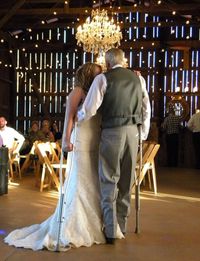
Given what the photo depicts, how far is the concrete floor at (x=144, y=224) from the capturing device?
146 inches

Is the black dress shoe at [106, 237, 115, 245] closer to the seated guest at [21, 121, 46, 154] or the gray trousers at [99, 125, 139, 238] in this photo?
the gray trousers at [99, 125, 139, 238]

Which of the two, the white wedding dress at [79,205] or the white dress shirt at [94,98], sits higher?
the white dress shirt at [94,98]

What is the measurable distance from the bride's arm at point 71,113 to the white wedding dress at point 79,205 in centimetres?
8

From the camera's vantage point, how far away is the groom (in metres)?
3.93

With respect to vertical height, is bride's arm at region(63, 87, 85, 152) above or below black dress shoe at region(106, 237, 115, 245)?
above

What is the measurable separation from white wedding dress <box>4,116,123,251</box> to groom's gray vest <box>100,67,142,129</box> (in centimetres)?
21

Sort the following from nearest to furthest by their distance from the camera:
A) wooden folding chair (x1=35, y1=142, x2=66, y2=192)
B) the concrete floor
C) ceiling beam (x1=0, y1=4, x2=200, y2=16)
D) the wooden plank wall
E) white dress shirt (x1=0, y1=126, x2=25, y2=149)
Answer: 1. the concrete floor
2. wooden folding chair (x1=35, y1=142, x2=66, y2=192)
3. white dress shirt (x1=0, y1=126, x2=25, y2=149)
4. ceiling beam (x1=0, y1=4, x2=200, y2=16)
5. the wooden plank wall

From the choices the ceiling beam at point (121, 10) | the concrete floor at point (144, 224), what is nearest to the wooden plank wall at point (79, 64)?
the ceiling beam at point (121, 10)

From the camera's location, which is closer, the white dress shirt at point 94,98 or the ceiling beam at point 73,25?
the white dress shirt at point 94,98

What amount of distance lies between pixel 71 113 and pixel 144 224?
1603 millimetres

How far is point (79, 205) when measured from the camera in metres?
4.04

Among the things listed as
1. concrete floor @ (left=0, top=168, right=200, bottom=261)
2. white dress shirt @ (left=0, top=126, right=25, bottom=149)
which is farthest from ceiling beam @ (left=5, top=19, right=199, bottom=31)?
concrete floor @ (left=0, top=168, right=200, bottom=261)

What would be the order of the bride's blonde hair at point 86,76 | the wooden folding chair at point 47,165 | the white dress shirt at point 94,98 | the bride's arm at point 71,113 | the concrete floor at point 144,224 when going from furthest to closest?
the wooden folding chair at point 47,165 < the bride's blonde hair at point 86,76 < the bride's arm at point 71,113 < the white dress shirt at point 94,98 < the concrete floor at point 144,224

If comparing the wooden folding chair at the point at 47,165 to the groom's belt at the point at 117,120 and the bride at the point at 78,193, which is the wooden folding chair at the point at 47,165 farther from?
the groom's belt at the point at 117,120
